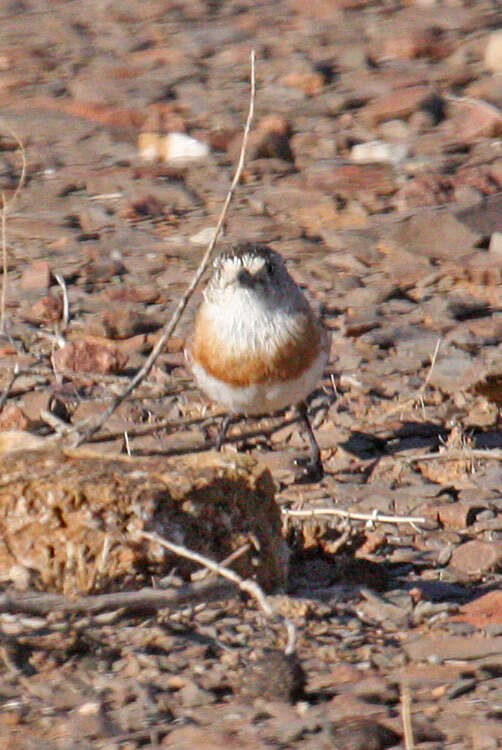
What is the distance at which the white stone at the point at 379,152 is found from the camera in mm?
8488

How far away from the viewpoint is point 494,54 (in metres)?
9.51

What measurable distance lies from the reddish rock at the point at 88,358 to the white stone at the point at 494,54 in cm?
414

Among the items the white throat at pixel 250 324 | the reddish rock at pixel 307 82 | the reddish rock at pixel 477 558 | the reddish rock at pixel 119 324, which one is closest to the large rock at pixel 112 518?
the reddish rock at pixel 477 558

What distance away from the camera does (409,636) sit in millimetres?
4191

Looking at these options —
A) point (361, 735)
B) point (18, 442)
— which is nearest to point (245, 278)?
point (18, 442)

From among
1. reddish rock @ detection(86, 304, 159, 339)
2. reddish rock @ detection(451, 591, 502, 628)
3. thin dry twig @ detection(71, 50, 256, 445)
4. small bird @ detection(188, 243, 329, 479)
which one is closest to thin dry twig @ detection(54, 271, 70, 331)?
reddish rock @ detection(86, 304, 159, 339)

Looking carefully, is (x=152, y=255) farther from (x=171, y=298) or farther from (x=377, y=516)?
(x=377, y=516)

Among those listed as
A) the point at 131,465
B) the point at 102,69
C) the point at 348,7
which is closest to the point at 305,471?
the point at 131,465

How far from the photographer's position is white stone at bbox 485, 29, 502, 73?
9.45m

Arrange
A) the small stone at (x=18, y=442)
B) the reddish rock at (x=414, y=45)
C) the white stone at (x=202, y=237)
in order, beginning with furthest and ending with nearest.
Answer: the reddish rock at (x=414, y=45) < the white stone at (x=202, y=237) < the small stone at (x=18, y=442)

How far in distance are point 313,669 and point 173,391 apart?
255 centimetres

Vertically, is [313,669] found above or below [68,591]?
below

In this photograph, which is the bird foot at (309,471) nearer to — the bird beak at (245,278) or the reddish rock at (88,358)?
the bird beak at (245,278)

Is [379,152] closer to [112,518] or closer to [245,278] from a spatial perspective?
[245,278]
